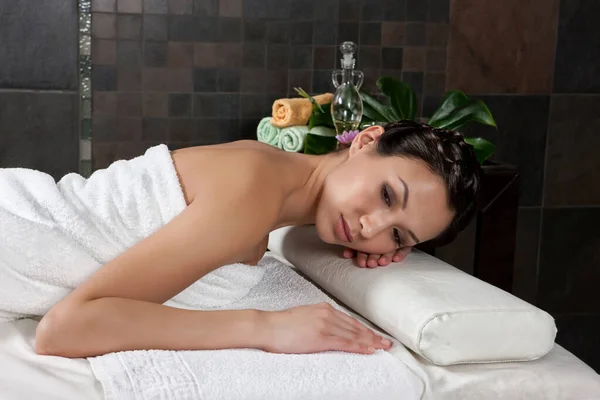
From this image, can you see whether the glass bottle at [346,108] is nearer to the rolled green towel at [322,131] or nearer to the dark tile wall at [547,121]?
the rolled green towel at [322,131]

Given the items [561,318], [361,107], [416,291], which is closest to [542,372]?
[416,291]

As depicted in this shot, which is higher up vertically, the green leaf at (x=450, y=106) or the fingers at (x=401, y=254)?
the green leaf at (x=450, y=106)

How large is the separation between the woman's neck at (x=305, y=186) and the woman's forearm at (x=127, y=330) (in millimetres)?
385

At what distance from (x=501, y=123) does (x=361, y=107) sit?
2.90ft

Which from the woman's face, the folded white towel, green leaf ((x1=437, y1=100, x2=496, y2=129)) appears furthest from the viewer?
green leaf ((x1=437, y1=100, x2=496, y2=129))

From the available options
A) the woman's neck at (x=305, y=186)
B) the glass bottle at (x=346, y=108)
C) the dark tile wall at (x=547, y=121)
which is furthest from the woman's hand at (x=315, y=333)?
the dark tile wall at (x=547, y=121)

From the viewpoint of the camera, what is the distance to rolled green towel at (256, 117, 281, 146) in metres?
2.50

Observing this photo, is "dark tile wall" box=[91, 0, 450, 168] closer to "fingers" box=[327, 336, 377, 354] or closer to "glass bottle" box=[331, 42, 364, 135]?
"glass bottle" box=[331, 42, 364, 135]

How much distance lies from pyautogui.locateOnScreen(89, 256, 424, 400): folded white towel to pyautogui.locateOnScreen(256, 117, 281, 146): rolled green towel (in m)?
1.20

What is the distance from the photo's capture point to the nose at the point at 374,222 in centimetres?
158

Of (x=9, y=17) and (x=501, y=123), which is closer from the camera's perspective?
(x=9, y=17)

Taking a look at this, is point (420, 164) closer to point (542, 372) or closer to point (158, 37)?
point (542, 372)

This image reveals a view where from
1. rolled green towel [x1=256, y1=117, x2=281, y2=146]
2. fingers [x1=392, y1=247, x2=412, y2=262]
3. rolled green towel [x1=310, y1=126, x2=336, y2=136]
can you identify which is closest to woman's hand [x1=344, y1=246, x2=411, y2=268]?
fingers [x1=392, y1=247, x2=412, y2=262]

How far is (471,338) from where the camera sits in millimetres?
1410
